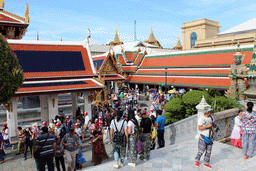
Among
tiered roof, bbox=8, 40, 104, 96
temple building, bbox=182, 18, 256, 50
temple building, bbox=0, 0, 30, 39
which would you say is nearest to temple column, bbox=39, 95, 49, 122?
tiered roof, bbox=8, 40, 104, 96

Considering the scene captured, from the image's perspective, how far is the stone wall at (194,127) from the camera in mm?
8000

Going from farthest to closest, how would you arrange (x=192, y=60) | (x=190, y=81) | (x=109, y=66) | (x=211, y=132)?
(x=192, y=60) → (x=190, y=81) → (x=109, y=66) → (x=211, y=132)

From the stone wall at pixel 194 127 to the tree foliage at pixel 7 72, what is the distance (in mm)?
6877

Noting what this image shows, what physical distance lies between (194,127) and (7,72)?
778 centimetres

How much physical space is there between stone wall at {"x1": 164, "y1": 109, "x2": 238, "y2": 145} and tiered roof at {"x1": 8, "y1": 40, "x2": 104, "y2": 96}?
20.7 ft

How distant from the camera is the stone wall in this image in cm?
800

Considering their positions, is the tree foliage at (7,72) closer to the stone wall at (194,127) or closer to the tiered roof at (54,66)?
the tiered roof at (54,66)

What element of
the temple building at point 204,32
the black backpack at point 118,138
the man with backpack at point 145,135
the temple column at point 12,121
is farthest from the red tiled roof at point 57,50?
the temple building at point 204,32

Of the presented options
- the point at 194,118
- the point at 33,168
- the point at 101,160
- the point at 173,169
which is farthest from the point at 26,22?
the point at 173,169

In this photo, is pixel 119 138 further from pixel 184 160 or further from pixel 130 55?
pixel 130 55

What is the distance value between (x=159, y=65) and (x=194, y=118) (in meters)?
23.8

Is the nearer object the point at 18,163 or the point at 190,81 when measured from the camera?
the point at 18,163

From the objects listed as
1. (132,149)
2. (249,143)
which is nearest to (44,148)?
(132,149)

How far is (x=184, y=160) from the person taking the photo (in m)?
6.30
